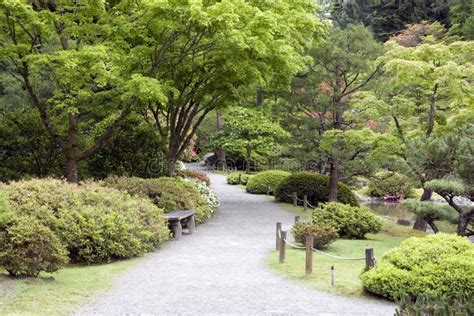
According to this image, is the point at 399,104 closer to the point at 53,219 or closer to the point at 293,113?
the point at 293,113

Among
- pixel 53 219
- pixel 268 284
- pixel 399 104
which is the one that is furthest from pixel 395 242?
pixel 53 219

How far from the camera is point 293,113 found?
22.2 metres

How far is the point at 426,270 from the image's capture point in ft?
24.8

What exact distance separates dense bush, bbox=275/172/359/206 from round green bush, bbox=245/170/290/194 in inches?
123

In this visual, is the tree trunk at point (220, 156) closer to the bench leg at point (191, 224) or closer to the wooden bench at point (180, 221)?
the wooden bench at point (180, 221)

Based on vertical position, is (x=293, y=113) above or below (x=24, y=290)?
above

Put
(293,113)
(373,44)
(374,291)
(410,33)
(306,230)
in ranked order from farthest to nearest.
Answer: (410,33) → (293,113) → (373,44) → (306,230) → (374,291)

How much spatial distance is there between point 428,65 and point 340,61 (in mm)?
5030

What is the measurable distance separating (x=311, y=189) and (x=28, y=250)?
16.0 metres

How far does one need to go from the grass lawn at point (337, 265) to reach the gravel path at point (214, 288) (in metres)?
0.30

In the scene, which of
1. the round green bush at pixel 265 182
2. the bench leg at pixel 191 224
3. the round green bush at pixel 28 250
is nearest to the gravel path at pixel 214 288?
the bench leg at pixel 191 224

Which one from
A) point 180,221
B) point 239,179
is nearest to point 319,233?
point 180,221

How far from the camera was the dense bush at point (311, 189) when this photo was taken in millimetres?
22234

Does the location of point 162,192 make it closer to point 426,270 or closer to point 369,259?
point 369,259
